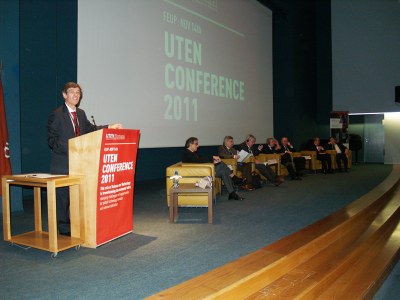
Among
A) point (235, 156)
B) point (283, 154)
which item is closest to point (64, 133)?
point (235, 156)

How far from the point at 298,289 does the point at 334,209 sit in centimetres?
265

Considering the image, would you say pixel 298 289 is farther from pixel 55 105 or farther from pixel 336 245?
pixel 55 105

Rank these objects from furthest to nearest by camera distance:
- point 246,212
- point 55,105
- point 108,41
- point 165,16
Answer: point 165,16
point 55,105
point 108,41
point 246,212

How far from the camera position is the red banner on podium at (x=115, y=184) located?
317 centimetres

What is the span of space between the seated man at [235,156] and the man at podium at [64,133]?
3.54 metres

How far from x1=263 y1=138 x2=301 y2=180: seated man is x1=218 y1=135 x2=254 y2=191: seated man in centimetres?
167

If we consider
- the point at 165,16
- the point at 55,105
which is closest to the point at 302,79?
the point at 165,16

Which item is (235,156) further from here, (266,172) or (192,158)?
(192,158)

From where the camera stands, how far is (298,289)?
2.46 m

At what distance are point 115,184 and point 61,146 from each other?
61 cm

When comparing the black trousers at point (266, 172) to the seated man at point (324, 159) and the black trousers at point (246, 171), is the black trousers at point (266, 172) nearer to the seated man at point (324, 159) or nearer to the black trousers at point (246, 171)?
the black trousers at point (246, 171)

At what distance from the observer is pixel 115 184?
3.35 meters

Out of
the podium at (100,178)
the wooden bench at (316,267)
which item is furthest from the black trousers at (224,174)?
the podium at (100,178)

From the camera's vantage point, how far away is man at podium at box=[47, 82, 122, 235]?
3338mm
